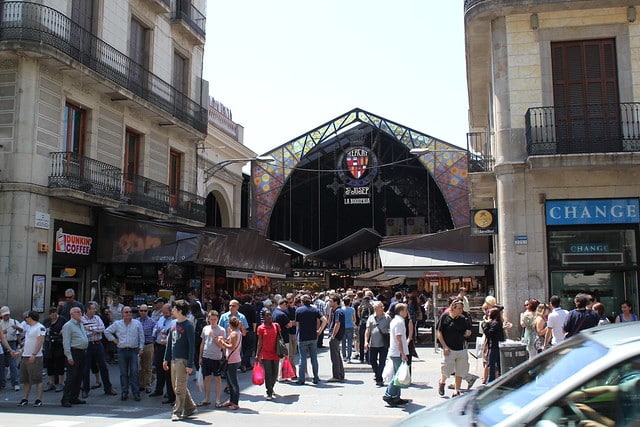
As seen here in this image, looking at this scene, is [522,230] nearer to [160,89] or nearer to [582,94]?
[582,94]

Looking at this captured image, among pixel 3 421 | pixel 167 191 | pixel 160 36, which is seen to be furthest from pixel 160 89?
pixel 3 421

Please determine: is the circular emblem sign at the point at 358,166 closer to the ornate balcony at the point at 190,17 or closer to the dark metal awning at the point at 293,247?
the dark metal awning at the point at 293,247

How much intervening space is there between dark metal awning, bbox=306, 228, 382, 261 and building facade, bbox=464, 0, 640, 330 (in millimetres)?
18139

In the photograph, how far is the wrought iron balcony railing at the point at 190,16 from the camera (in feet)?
84.3

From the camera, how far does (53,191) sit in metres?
17.8

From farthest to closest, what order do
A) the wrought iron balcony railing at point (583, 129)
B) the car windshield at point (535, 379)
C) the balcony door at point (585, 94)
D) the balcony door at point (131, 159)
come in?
the balcony door at point (131, 159), the balcony door at point (585, 94), the wrought iron balcony railing at point (583, 129), the car windshield at point (535, 379)

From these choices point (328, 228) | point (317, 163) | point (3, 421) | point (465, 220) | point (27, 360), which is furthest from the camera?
point (328, 228)

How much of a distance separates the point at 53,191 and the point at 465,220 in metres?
23.8

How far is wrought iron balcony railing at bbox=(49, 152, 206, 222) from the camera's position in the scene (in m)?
18.3

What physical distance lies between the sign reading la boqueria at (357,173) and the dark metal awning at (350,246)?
4.18 meters

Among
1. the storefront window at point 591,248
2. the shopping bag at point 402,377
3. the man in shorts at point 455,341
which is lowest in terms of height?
the shopping bag at point 402,377

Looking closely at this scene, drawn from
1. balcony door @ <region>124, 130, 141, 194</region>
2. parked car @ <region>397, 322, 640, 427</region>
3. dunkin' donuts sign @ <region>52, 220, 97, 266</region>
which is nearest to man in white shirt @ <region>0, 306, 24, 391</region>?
dunkin' donuts sign @ <region>52, 220, 97, 266</region>

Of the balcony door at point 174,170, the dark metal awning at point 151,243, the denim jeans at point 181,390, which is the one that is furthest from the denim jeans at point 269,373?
the balcony door at point 174,170

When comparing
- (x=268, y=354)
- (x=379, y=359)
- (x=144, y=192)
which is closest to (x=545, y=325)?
(x=379, y=359)
